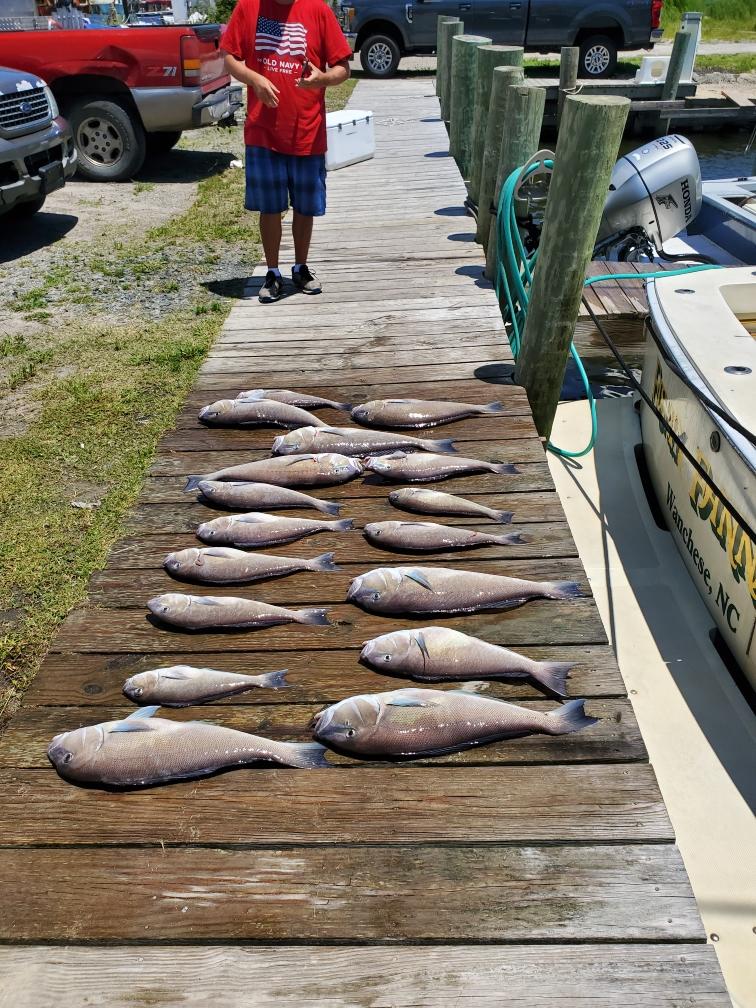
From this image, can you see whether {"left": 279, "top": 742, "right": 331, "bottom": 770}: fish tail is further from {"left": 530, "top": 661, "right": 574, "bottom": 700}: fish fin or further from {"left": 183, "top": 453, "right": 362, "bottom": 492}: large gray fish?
{"left": 183, "top": 453, "right": 362, "bottom": 492}: large gray fish

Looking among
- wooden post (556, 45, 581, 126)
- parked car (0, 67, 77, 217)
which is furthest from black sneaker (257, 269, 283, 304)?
wooden post (556, 45, 581, 126)

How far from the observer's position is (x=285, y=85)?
5145 mm

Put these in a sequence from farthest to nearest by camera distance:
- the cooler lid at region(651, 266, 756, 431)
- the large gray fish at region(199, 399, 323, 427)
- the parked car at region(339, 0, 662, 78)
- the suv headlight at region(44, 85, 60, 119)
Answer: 1. the parked car at region(339, 0, 662, 78)
2. the suv headlight at region(44, 85, 60, 119)
3. the large gray fish at region(199, 399, 323, 427)
4. the cooler lid at region(651, 266, 756, 431)

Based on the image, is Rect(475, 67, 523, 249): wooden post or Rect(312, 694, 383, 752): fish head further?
Rect(475, 67, 523, 249): wooden post

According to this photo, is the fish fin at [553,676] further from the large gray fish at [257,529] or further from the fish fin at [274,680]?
the large gray fish at [257,529]

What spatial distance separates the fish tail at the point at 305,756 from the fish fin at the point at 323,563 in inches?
34.7

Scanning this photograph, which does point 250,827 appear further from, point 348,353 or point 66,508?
point 348,353

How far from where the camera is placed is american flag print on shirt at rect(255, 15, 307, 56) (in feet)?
16.6

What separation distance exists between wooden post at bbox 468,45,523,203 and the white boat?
3124 mm

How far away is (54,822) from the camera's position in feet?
7.50

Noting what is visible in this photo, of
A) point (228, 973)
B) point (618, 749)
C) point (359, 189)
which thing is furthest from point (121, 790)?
point (359, 189)

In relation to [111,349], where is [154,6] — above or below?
above

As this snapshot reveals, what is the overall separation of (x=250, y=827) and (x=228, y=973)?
376 millimetres

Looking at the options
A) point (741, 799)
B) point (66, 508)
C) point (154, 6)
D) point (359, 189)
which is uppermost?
point (154, 6)
